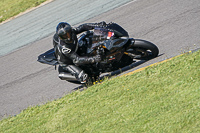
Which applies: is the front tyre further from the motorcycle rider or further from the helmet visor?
the helmet visor

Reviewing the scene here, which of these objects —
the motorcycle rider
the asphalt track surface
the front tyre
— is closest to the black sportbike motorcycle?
the front tyre

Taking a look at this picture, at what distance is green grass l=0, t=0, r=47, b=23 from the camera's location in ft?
63.1

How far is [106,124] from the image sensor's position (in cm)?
596

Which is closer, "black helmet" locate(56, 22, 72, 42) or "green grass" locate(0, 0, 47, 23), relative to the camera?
"black helmet" locate(56, 22, 72, 42)

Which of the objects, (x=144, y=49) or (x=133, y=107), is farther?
(x=144, y=49)

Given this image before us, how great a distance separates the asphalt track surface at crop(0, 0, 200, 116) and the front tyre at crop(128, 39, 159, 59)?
19cm

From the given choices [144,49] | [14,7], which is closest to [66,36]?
[144,49]

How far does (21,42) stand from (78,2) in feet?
12.9

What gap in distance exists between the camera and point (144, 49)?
8141 mm

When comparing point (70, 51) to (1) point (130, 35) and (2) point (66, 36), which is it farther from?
(1) point (130, 35)

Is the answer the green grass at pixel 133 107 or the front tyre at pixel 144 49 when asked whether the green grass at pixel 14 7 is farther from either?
the front tyre at pixel 144 49

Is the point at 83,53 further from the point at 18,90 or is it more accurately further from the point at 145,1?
the point at 145,1

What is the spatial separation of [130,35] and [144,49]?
9.41ft

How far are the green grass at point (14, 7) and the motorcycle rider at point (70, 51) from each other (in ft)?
37.5
